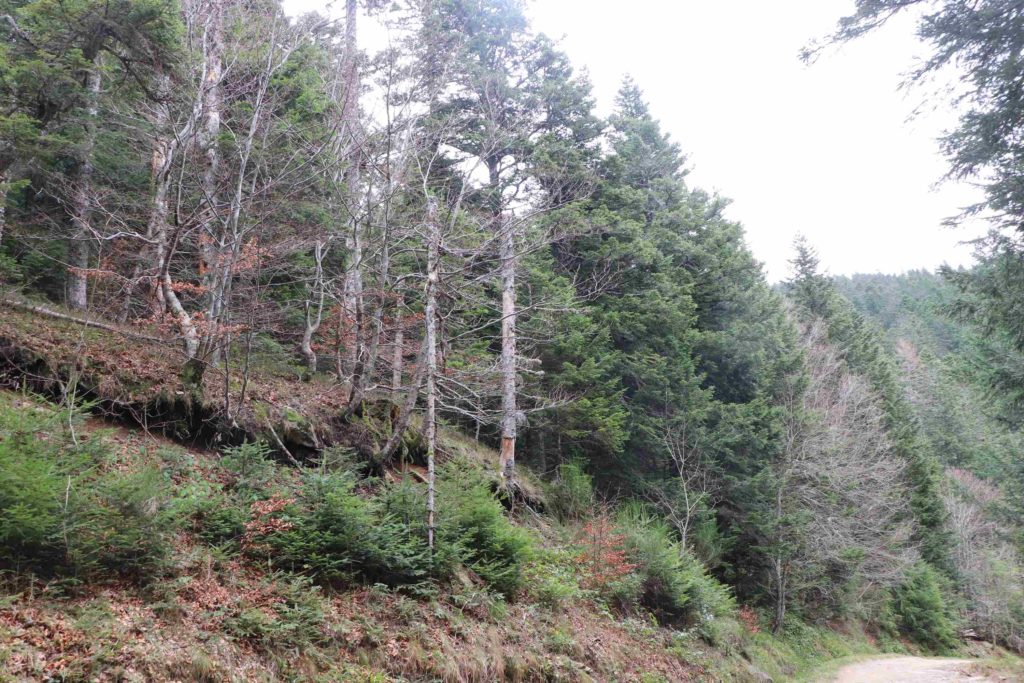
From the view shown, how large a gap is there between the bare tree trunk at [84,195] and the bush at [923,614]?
2948 centimetres

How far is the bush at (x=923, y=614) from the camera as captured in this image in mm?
25125

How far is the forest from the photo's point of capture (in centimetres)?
637

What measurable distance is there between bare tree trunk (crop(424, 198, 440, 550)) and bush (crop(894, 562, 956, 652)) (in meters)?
24.6

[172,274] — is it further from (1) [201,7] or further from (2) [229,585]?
(2) [229,585]

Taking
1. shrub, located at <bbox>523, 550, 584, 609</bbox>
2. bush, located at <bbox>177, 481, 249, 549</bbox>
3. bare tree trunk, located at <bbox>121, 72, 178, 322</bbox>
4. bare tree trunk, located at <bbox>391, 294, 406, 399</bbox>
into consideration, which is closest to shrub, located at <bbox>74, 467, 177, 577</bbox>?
bush, located at <bbox>177, 481, 249, 549</bbox>

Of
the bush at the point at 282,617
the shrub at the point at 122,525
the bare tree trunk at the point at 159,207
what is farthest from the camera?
the bare tree trunk at the point at 159,207

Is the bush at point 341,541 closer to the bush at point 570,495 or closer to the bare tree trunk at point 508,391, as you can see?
the bare tree trunk at point 508,391

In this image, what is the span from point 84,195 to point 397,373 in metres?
6.26

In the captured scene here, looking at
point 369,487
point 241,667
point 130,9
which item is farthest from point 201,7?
point 241,667

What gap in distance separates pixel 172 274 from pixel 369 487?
7068 mm

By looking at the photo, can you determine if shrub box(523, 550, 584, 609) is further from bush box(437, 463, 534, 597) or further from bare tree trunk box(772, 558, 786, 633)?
bare tree trunk box(772, 558, 786, 633)

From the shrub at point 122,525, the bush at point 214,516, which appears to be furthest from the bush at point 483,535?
the shrub at point 122,525

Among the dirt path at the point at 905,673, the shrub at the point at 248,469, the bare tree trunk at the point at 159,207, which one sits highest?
the bare tree trunk at the point at 159,207

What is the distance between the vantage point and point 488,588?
366 inches
